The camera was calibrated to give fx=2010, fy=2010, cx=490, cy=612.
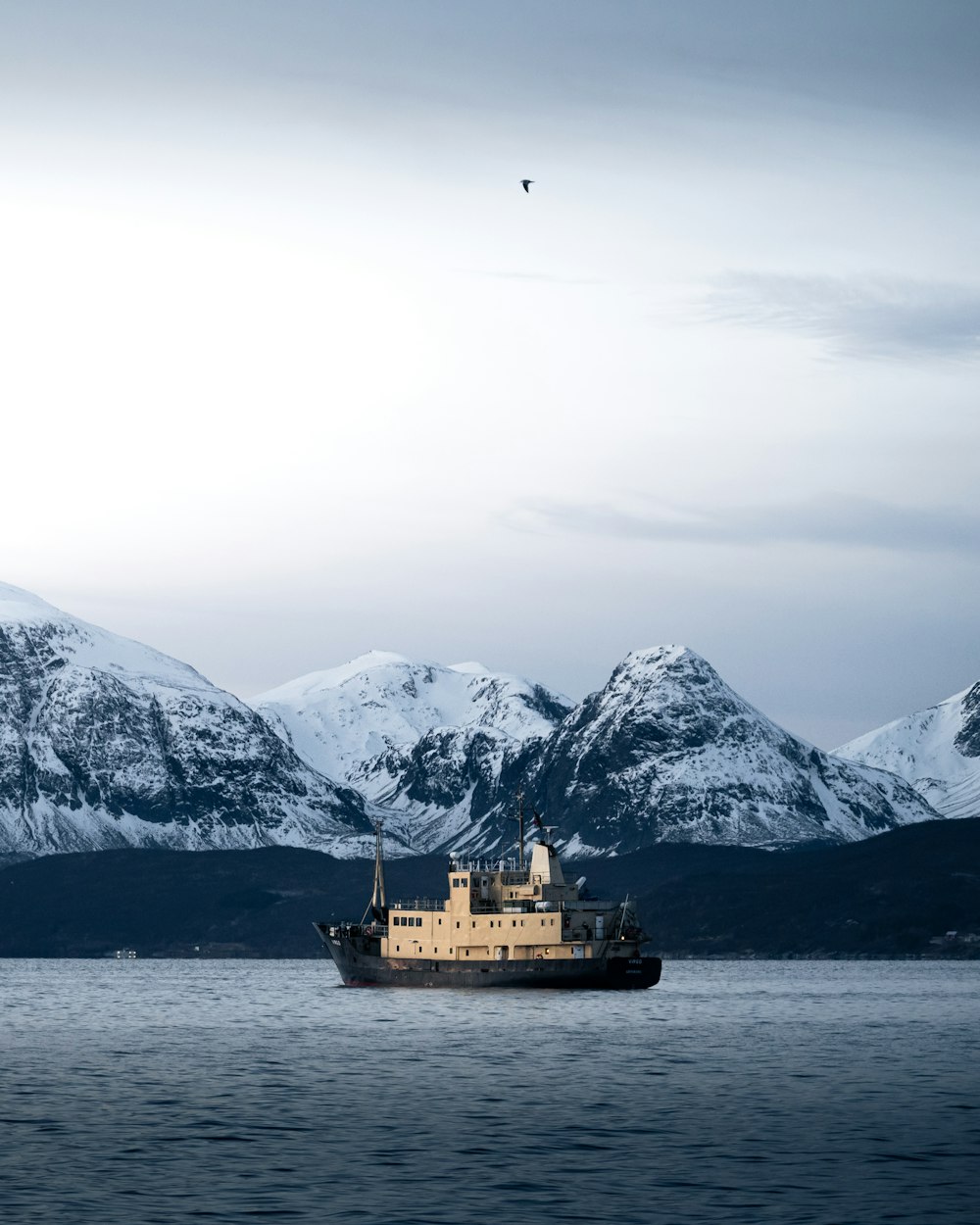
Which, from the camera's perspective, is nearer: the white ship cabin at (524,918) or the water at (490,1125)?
the water at (490,1125)

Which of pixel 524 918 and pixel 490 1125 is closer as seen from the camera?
pixel 490 1125

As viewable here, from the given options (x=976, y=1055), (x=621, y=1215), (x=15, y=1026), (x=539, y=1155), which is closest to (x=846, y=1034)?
(x=976, y=1055)

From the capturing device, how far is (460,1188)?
6925 cm

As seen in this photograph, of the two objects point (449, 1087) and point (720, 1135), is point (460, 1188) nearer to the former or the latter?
point (720, 1135)

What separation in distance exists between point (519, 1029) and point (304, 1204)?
8319 centimetres

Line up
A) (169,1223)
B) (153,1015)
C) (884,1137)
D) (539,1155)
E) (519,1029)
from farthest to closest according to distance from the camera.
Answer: (153,1015) < (519,1029) < (884,1137) < (539,1155) < (169,1223)

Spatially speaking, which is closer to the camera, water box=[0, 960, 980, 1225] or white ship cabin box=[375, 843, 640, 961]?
water box=[0, 960, 980, 1225]

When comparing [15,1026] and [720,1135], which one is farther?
[15,1026]

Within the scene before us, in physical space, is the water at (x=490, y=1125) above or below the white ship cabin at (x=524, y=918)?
below

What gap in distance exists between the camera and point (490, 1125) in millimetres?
87312

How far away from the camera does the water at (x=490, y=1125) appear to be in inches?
2608

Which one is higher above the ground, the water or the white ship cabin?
the white ship cabin

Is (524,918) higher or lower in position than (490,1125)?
higher

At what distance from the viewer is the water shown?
66.2 metres
